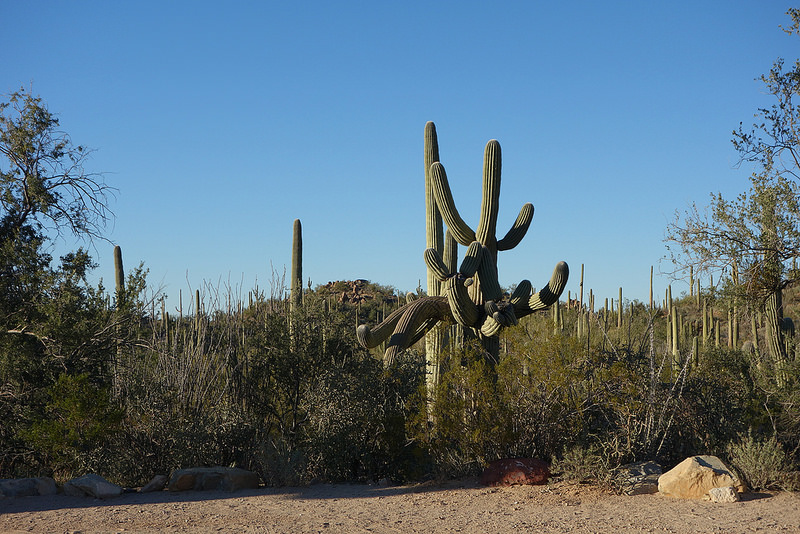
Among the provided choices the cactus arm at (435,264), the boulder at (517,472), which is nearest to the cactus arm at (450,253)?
the cactus arm at (435,264)

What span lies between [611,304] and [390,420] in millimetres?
19490

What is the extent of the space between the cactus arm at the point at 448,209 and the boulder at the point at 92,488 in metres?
5.94

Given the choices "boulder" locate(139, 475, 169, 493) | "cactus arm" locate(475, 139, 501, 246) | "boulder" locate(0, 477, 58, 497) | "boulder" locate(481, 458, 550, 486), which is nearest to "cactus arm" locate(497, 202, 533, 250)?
"cactus arm" locate(475, 139, 501, 246)

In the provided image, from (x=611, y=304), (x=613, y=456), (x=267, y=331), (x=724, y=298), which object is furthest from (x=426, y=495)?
(x=611, y=304)

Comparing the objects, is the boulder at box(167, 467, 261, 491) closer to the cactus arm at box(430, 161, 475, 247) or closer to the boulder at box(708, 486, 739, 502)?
the cactus arm at box(430, 161, 475, 247)

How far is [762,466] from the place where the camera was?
852cm

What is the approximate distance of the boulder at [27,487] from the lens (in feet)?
29.5

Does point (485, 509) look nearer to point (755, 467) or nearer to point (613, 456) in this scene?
point (613, 456)

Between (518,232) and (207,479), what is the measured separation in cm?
575

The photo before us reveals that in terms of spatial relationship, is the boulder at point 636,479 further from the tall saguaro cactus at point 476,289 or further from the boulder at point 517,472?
the tall saguaro cactus at point 476,289

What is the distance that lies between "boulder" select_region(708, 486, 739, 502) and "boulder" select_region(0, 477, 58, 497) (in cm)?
770

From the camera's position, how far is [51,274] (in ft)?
37.5

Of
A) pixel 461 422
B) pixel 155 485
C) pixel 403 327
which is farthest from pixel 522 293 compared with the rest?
pixel 155 485

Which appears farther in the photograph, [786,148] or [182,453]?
[786,148]
